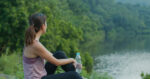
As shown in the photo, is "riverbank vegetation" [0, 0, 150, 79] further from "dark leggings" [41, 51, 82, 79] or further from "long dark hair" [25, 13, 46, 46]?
"long dark hair" [25, 13, 46, 46]

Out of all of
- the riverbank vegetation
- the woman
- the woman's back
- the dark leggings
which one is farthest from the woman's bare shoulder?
the riverbank vegetation

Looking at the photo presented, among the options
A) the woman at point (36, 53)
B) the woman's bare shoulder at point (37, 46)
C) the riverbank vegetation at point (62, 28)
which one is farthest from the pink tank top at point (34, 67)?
the riverbank vegetation at point (62, 28)

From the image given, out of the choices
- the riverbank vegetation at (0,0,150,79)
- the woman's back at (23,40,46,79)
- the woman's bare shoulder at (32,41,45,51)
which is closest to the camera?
the woman's bare shoulder at (32,41,45,51)

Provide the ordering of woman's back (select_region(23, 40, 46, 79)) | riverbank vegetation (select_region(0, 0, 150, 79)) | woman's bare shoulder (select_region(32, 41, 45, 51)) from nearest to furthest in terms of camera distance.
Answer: woman's bare shoulder (select_region(32, 41, 45, 51))
woman's back (select_region(23, 40, 46, 79))
riverbank vegetation (select_region(0, 0, 150, 79))

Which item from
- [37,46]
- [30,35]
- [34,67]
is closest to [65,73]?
[34,67]

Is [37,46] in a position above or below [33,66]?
above

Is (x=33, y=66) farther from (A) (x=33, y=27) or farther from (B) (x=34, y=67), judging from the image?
(A) (x=33, y=27)

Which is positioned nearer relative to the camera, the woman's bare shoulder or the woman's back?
the woman's bare shoulder

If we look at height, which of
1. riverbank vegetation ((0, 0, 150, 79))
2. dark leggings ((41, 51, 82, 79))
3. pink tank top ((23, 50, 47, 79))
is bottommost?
riverbank vegetation ((0, 0, 150, 79))

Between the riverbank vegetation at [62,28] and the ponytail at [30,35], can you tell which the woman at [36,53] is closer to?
the ponytail at [30,35]

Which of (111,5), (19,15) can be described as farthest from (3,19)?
(111,5)

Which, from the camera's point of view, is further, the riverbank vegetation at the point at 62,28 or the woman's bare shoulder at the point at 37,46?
the riverbank vegetation at the point at 62,28

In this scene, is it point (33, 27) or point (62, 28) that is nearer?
point (33, 27)

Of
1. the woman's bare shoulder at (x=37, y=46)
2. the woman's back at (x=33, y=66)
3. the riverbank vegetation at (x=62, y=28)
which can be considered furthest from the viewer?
the riverbank vegetation at (x=62, y=28)
